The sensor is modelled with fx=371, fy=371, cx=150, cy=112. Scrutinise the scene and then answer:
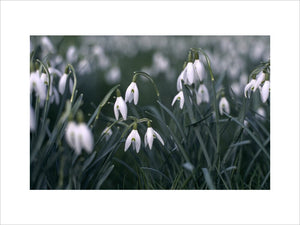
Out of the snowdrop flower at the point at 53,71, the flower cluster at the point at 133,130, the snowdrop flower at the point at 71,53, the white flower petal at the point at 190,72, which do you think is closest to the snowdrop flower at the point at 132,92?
the flower cluster at the point at 133,130

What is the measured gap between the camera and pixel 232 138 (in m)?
2.16

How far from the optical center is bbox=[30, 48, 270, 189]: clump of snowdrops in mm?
1900

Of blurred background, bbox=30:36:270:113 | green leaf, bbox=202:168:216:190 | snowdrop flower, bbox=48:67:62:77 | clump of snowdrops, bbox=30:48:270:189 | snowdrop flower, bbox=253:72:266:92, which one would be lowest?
green leaf, bbox=202:168:216:190

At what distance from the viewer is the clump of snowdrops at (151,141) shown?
6.23 ft

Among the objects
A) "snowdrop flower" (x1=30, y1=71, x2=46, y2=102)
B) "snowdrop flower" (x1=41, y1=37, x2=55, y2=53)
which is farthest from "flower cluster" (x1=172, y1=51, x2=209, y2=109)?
"snowdrop flower" (x1=41, y1=37, x2=55, y2=53)

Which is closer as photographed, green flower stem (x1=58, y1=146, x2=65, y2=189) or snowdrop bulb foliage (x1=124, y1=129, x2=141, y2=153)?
green flower stem (x1=58, y1=146, x2=65, y2=189)

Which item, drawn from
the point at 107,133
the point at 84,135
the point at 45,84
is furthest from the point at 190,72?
the point at 45,84

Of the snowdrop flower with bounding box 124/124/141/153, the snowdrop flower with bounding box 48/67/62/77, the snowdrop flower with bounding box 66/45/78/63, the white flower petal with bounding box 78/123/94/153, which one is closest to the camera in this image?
the white flower petal with bounding box 78/123/94/153

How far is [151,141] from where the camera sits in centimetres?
197

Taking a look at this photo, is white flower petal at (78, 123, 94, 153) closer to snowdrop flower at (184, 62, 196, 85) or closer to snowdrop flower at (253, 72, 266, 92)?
snowdrop flower at (184, 62, 196, 85)

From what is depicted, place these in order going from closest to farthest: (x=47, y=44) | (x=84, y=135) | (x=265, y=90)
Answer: (x=84, y=135) → (x=265, y=90) → (x=47, y=44)

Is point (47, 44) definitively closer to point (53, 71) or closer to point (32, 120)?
point (53, 71)
